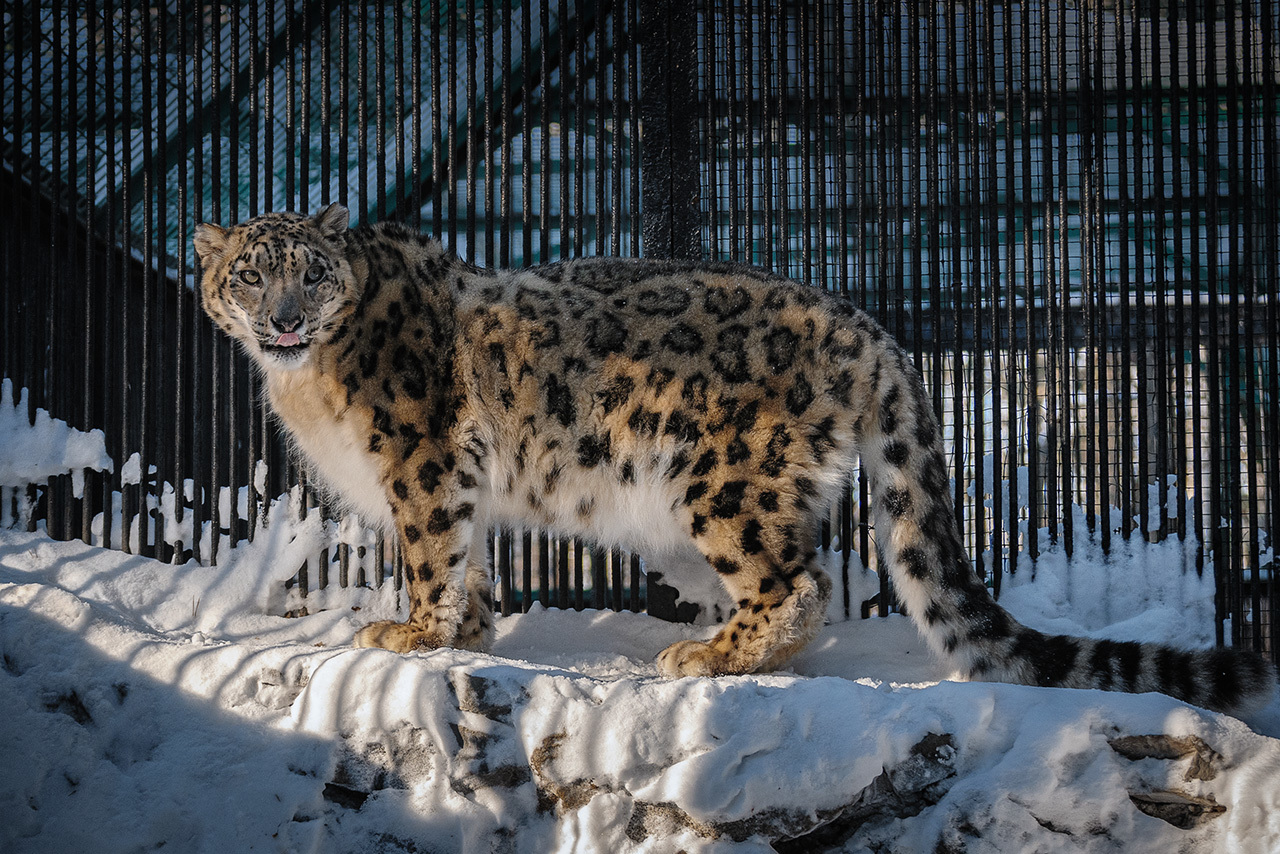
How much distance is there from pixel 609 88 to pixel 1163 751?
396cm

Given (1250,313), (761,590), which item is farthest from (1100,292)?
(761,590)

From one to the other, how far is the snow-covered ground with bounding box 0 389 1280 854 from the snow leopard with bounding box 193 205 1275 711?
470 mm

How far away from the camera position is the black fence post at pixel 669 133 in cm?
491

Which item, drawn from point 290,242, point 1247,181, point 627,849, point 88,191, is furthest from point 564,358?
point 1247,181

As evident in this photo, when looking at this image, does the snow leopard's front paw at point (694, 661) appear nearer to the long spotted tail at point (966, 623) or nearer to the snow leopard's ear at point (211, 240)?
the long spotted tail at point (966, 623)

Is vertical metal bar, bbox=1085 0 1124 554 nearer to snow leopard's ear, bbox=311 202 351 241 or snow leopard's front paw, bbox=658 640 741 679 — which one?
snow leopard's front paw, bbox=658 640 741 679

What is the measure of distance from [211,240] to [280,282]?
1.35 ft

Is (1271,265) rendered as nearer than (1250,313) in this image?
No

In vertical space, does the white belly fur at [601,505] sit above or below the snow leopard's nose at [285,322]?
below

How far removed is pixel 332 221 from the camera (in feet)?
13.3

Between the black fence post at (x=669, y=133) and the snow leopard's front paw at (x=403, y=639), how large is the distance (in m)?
2.16

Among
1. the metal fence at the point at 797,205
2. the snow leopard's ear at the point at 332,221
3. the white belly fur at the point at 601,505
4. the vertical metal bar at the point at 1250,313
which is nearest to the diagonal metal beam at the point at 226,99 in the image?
the metal fence at the point at 797,205

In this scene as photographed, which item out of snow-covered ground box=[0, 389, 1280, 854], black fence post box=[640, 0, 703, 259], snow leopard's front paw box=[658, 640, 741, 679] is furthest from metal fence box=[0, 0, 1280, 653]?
snow-covered ground box=[0, 389, 1280, 854]

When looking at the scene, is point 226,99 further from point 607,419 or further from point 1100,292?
point 1100,292
